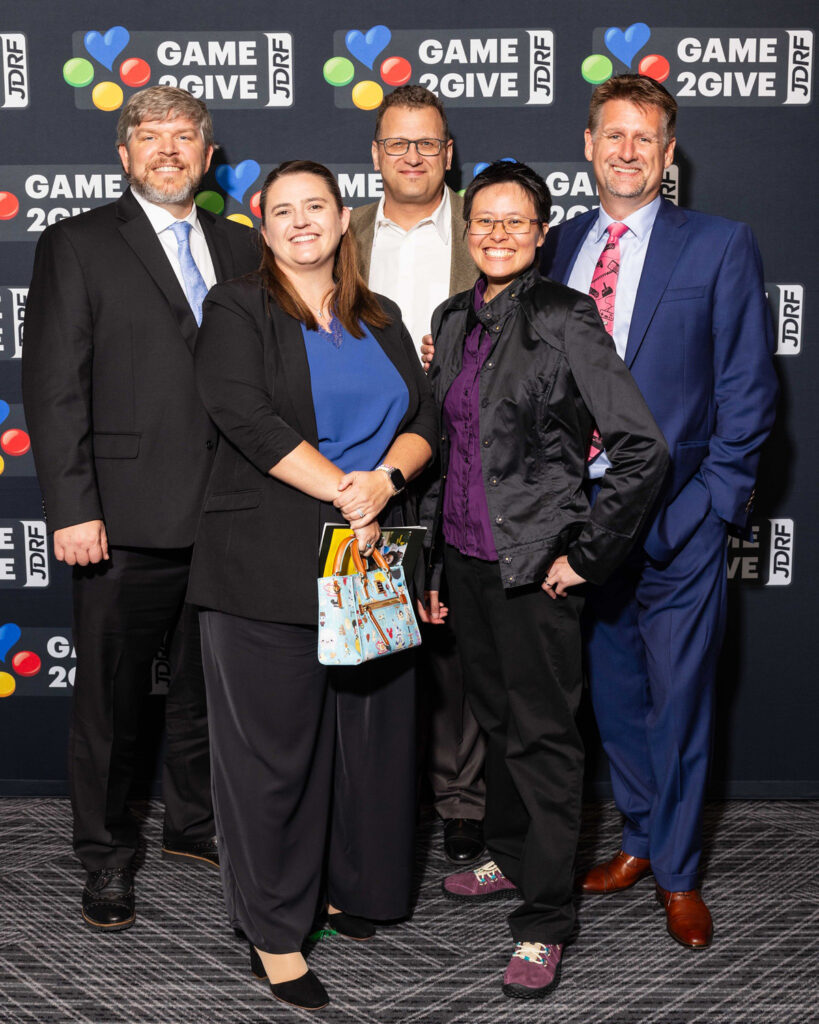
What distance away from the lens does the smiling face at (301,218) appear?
2.08m

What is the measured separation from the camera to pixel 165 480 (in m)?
2.47

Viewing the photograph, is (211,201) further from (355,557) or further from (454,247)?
(355,557)

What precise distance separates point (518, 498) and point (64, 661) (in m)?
1.77

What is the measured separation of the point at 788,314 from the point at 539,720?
156cm

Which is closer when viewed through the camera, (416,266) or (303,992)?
(303,992)

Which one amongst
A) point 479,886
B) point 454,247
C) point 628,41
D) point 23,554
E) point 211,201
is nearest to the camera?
point 479,886

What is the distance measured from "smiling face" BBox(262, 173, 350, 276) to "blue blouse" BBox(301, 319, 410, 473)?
0.48ft

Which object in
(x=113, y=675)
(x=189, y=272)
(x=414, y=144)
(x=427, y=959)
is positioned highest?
(x=414, y=144)

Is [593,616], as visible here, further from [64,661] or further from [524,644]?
[64,661]

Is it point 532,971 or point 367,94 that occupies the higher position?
point 367,94

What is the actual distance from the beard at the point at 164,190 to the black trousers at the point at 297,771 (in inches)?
39.6

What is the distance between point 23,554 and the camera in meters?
3.20

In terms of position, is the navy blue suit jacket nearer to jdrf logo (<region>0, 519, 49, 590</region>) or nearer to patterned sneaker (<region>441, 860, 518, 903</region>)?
patterned sneaker (<region>441, 860, 518, 903</region>)

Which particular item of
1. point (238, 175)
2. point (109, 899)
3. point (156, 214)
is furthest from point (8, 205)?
point (109, 899)
